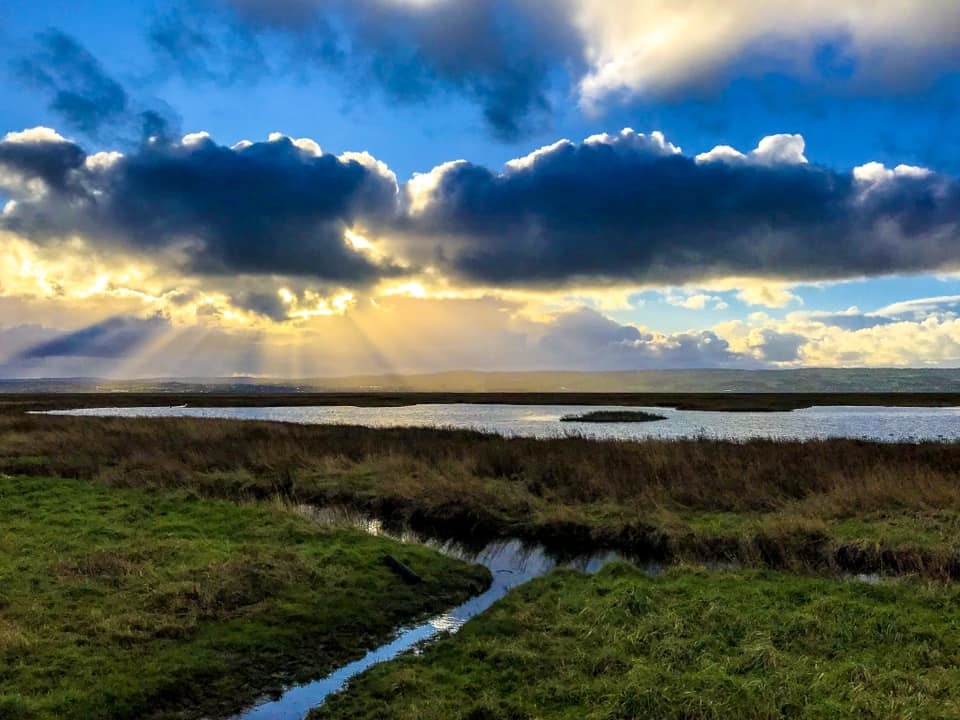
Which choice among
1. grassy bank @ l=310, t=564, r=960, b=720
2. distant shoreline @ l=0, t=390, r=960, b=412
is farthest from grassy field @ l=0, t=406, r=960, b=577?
distant shoreline @ l=0, t=390, r=960, b=412

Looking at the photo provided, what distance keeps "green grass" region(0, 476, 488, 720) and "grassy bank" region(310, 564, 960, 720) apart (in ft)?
5.99

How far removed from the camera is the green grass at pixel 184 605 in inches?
341

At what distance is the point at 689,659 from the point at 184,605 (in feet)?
26.6

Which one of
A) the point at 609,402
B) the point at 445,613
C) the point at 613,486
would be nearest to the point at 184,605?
the point at 445,613

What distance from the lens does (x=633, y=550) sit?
56.3ft

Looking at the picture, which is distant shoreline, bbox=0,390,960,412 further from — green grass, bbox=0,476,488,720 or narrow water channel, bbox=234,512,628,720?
green grass, bbox=0,476,488,720

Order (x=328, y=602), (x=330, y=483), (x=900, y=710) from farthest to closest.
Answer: (x=330, y=483) → (x=328, y=602) → (x=900, y=710)

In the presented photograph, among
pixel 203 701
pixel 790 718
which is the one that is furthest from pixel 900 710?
pixel 203 701

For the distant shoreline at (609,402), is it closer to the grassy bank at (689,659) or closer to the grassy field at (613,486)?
the grassy field at (613,486)

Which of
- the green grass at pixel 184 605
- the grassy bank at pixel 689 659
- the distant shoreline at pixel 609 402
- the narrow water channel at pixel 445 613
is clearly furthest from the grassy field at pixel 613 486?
the distant shoreline at pixel 609 402

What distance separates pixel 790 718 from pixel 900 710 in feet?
3.95

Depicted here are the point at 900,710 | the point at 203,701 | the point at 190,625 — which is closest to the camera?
the point at 900,710

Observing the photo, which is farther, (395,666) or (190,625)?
(190,625)

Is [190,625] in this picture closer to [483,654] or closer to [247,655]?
[247,655]
